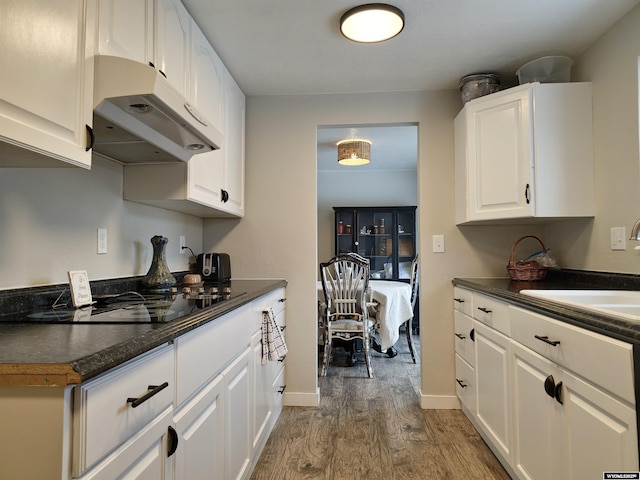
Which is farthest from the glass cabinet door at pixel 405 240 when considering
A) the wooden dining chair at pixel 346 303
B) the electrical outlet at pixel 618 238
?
the electrical outlet at pixel 618 238

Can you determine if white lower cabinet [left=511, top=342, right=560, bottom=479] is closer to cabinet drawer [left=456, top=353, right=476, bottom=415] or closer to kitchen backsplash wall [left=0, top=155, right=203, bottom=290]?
cabinet drawer [left=456, top=353, right=476, bottom=415]

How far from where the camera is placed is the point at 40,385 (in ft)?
1.96

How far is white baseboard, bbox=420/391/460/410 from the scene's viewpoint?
98.7 inches

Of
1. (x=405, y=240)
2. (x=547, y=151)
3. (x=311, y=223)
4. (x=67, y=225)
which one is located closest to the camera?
(x=67, y=225)

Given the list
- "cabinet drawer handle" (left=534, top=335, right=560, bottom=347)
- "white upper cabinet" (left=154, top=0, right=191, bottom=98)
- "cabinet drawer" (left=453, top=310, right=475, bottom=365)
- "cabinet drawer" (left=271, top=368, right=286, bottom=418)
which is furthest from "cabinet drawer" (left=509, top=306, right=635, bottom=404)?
"white upper cabinet" (left=154, top=0, right=191, bottom=98)

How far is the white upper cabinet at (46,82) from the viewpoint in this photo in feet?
2.72

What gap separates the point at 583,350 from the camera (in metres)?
1.10

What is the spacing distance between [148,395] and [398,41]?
6.62 feet

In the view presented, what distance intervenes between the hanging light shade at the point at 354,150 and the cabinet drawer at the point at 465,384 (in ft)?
7.88

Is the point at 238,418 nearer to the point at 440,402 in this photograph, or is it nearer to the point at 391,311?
the point at 440,402

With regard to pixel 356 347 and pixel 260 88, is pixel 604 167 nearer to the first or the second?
pixel 260 88

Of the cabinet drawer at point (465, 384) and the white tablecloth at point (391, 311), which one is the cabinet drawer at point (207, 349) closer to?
the cabinet drawer at point (465, 384)

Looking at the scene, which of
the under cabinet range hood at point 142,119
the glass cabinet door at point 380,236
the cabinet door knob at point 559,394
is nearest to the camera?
the under cabinet range hood at point 142,119

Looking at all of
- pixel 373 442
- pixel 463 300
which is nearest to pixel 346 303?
pixel 463 300
